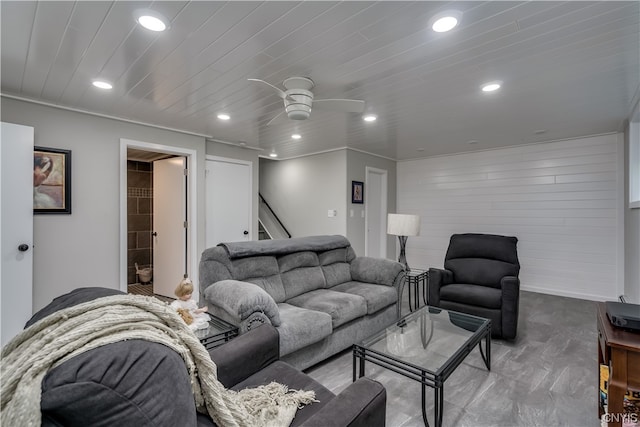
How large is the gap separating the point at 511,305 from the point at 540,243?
2.57 m

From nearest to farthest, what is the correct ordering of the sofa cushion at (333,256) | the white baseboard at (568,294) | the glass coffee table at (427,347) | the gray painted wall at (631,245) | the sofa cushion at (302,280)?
the glass coffee table at (427,347) < the sofa cushion at (302,280) < the gray painted wall at (631,245) < the sofa cushion at (333,256) < the white baseboard at (568,294)

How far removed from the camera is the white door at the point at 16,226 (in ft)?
8.13

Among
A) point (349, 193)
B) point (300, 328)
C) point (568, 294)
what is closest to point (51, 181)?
point (300, 328)

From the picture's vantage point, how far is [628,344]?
1220 millimetres

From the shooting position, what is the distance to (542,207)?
4.61 m

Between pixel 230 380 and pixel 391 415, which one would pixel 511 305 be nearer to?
pixel 391 415

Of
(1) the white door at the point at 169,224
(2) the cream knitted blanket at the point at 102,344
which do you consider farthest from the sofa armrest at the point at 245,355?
(1) the white door at the point at 169,224

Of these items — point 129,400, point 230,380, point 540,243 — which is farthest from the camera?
point 540,243

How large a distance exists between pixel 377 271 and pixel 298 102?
1959 millimetres

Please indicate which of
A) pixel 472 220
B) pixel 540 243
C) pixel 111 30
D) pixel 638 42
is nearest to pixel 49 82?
pixel 111 30

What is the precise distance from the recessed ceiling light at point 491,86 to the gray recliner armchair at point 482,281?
1.79 metres

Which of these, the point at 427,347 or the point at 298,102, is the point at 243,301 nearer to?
the point at 427,347

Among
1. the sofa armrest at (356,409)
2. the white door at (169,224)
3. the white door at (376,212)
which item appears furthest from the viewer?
the white door at (376,212)

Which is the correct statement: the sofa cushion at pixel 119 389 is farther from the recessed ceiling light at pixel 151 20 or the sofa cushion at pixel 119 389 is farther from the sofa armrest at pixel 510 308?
the sofa armrest at pixel 510 308
